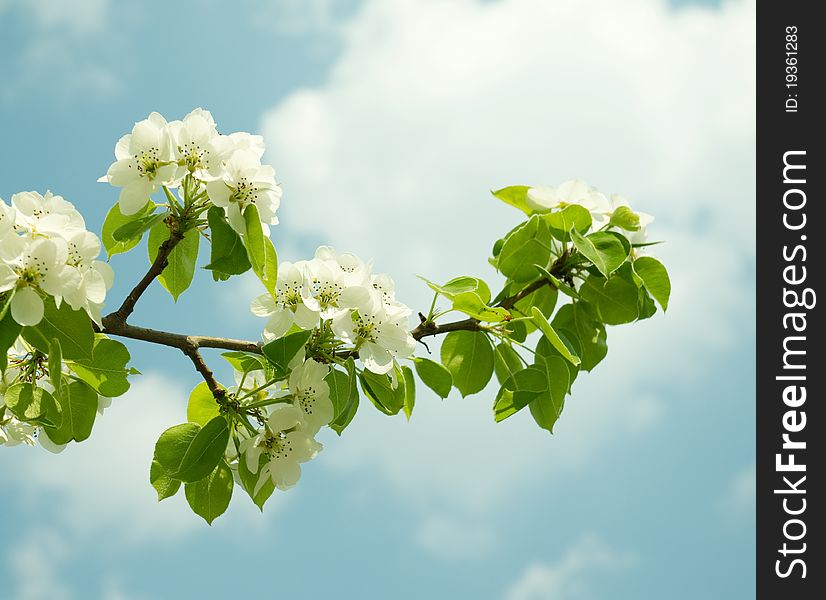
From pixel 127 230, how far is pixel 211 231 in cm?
20

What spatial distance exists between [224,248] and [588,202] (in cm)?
102

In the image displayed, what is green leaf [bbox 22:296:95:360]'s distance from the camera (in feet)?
5.46

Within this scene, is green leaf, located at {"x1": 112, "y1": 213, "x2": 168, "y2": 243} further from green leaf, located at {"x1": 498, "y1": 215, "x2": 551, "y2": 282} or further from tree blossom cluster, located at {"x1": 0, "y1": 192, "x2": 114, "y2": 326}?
green leaf, located at {"x1": 498, "y1": 215, "x2": 551, "y2": 282}

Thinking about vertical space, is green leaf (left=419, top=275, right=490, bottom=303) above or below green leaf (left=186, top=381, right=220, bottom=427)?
above

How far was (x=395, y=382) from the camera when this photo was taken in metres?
1.91

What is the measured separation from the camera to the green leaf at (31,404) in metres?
1.82

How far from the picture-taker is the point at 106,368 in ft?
6.19

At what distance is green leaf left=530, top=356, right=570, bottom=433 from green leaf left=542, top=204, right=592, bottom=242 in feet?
1.05

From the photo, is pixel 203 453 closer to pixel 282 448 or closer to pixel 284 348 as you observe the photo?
pixel 282 448

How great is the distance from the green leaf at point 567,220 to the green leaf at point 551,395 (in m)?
0.32

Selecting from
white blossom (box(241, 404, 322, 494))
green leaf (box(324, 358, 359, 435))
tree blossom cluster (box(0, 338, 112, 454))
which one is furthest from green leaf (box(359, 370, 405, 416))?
tree blossom cluster (box(0, 338, 112, 454))

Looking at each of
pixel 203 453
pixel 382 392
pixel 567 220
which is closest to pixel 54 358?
pixel 203 453
